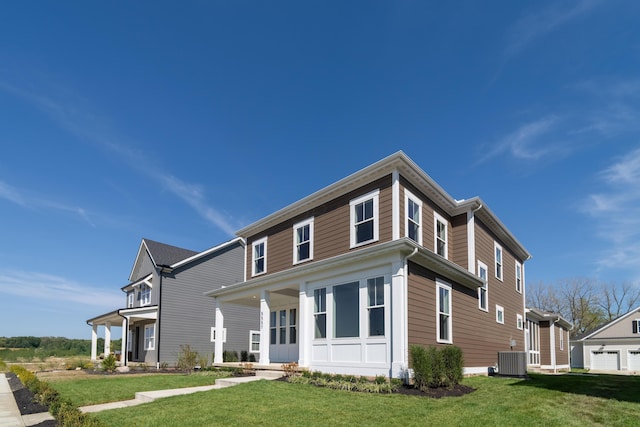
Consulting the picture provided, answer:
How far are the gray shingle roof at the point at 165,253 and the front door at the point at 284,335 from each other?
960cm

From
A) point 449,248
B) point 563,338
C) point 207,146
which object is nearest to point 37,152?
point 207,146

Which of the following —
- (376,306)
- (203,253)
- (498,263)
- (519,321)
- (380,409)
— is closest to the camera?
(380,409)

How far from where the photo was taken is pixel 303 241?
54.3 feet

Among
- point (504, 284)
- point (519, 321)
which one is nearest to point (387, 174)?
point (504, 284)

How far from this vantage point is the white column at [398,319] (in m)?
11.1

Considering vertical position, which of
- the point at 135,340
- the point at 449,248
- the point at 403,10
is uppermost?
the point at 403,10

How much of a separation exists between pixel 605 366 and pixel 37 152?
41244mm

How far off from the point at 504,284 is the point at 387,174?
391 inches

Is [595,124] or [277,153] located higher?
[277,153]

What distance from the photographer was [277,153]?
81.6ft

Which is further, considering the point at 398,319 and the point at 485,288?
the point at 485,288

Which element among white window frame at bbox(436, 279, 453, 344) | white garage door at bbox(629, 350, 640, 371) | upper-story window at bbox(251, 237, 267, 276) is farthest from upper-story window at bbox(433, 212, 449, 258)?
white garage door at bbox(629, 350, 640, 371)

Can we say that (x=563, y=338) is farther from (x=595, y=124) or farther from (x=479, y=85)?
(x=479, y=85)

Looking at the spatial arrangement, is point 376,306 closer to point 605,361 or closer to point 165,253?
point 165,253
